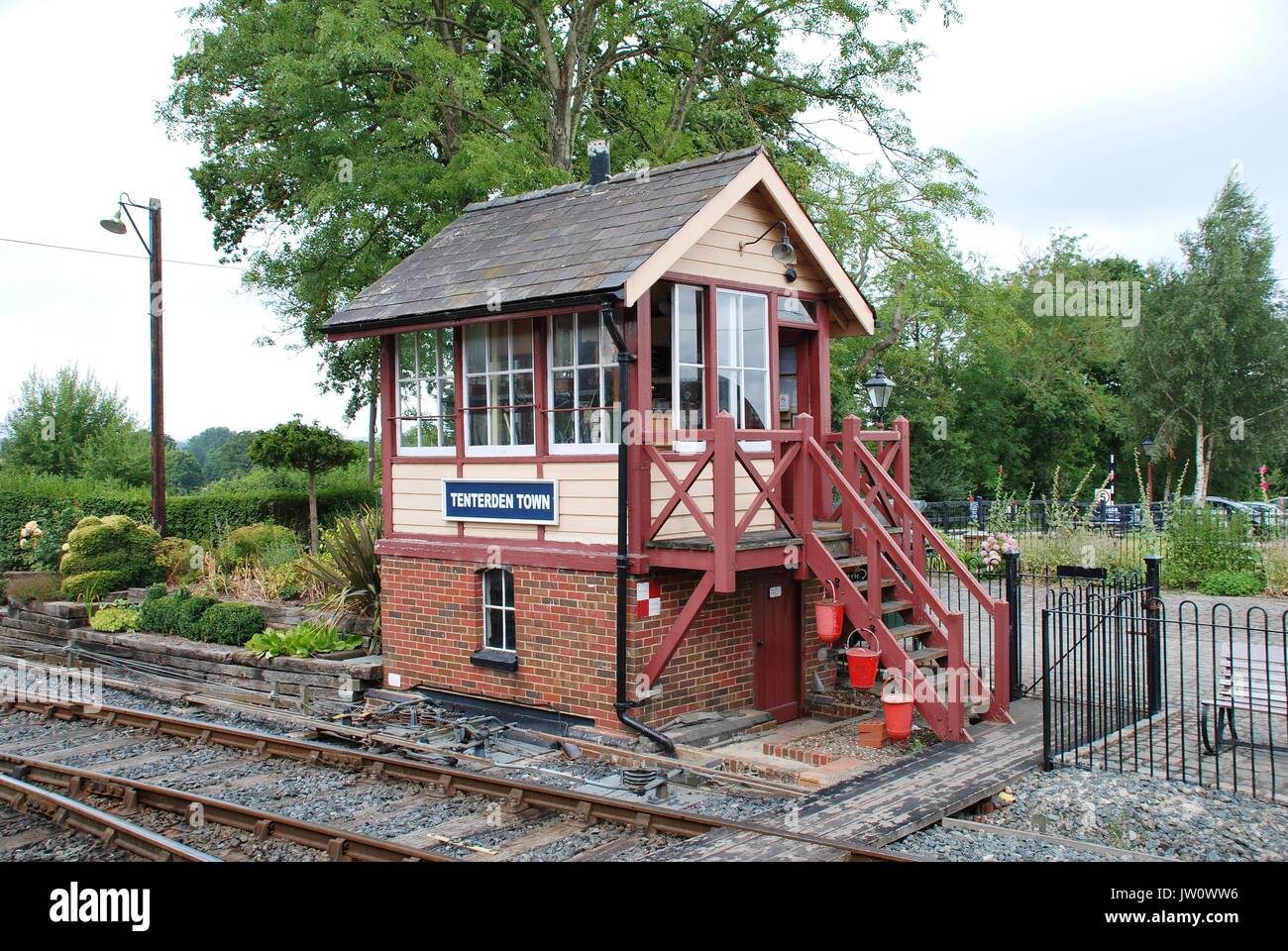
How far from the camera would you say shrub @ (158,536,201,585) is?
17.6m

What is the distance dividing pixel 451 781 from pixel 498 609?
2596 millimetres

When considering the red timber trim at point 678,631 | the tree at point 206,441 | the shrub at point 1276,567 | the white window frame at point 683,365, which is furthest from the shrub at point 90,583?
the tree at point 206,441

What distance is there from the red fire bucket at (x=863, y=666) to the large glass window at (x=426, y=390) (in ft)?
16.3

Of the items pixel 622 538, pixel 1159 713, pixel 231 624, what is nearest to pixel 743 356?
pixel 622 538

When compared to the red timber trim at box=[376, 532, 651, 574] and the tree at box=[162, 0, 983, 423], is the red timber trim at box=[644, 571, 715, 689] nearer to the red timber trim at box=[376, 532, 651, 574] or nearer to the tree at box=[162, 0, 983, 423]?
the red timber trim at box=[376, 532, 651, 574]

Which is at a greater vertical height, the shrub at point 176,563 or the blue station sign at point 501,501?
the blue station sign at point 501,501

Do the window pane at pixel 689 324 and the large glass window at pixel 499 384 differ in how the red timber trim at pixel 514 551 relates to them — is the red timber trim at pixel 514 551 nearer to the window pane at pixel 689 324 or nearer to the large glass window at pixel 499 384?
the large glass window at pixel 499 384

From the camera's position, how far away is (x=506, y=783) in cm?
859

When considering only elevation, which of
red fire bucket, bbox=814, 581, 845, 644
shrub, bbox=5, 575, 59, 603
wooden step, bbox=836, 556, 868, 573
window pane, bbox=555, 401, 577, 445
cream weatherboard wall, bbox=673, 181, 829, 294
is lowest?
shrub, bbox=5, 575, 59, 603

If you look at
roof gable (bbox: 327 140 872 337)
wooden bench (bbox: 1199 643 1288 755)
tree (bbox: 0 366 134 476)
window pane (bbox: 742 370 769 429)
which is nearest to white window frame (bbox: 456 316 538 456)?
roof gable (bbox: 327 140 872 337)

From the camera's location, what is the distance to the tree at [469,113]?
19453 mm

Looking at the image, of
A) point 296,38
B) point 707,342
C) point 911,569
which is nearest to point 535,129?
point 296,38

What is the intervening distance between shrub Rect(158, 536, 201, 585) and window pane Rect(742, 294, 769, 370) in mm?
10870

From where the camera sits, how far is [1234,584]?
18500 millimetres
